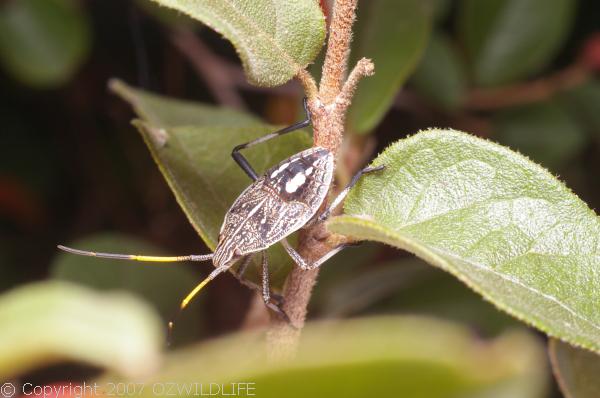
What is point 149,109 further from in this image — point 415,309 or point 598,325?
point 598,325

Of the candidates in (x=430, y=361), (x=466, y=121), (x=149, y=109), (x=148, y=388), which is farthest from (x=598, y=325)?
(x=466, y=121)

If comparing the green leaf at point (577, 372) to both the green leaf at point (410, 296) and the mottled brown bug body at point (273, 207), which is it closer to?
the mottled brown bug body at point (273, 207)

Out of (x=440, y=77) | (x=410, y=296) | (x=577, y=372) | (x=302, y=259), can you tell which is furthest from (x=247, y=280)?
(x=440, y=77)

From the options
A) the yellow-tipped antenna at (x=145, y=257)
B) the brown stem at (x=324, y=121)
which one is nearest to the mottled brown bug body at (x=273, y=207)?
the yellow-tipped antenna at (x=145, y=257)

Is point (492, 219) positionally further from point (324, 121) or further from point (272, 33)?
point (272, 33)

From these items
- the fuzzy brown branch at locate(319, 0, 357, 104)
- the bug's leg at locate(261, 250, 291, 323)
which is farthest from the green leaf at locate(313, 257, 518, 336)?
the fuzzy brown branch at locate(319, 0, 357, 104)

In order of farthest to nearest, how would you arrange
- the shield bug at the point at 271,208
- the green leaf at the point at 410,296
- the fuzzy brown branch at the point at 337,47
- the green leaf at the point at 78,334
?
the green leaf at the point at 410,296 < the shield bug at the point at 271,208 < the fuzzy brown branch at the point at 337,47 < the green leaf at the point at 78,334
